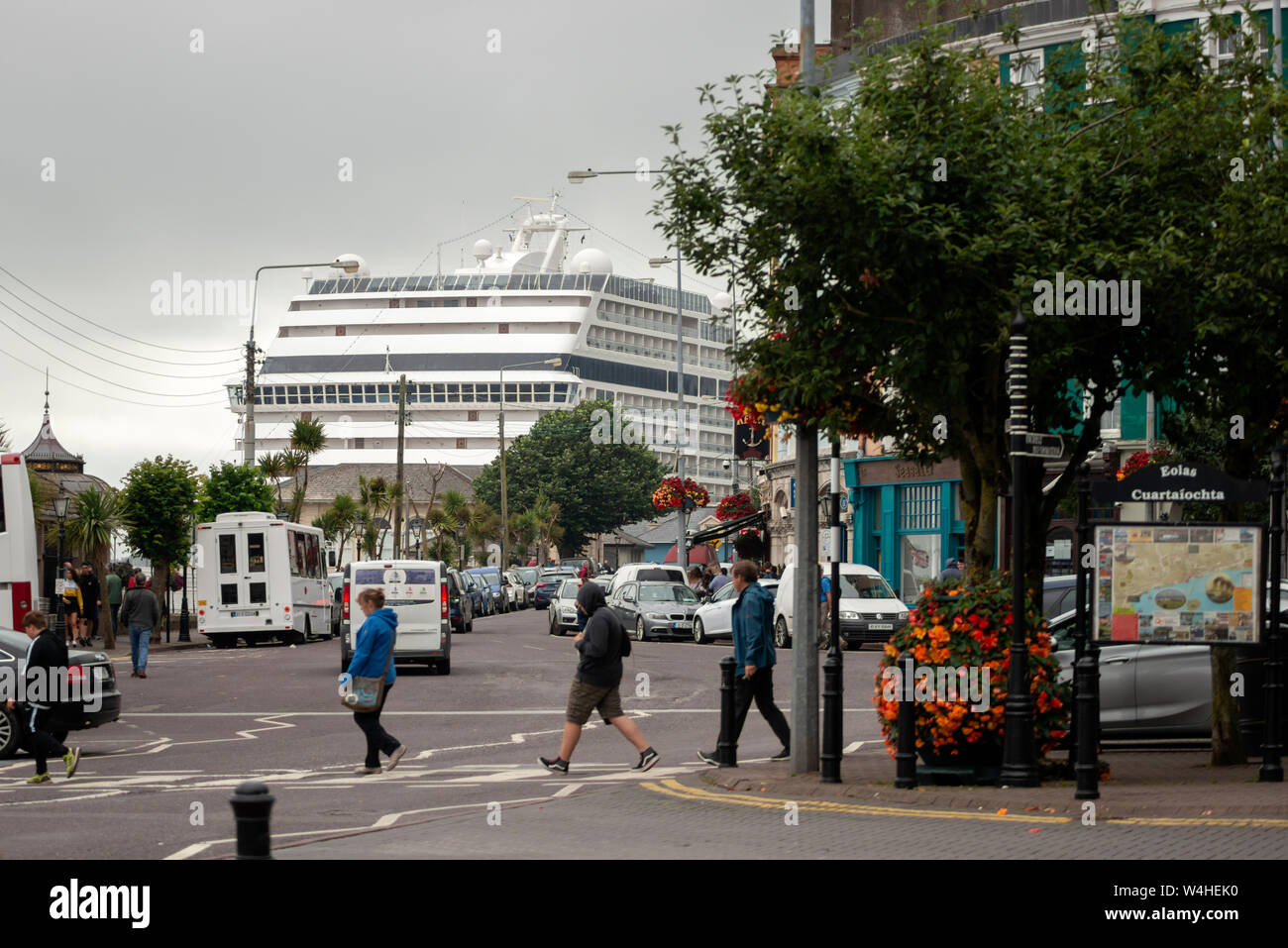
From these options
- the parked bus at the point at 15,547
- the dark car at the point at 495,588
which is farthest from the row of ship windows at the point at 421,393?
the parked bus at the point at 15,547

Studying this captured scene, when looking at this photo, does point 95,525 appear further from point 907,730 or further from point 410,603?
point 907,730

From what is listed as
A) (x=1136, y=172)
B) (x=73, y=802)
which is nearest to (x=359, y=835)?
(x=73, y=802)

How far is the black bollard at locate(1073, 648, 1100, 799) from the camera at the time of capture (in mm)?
11250

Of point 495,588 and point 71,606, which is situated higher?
point 71,606

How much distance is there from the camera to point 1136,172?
13.2 m

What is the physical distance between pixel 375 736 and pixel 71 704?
3.53 meters

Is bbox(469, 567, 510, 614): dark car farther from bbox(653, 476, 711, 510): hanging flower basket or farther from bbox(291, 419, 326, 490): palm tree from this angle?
bbox(653, 476, 711, 510): hanging flower basket

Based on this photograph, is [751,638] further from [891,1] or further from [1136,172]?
[891,1]

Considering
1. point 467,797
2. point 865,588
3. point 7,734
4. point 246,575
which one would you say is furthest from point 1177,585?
point 246,575

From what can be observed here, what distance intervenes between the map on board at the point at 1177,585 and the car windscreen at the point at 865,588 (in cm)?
2212

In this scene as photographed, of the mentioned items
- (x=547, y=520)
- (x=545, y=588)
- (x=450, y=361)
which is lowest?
(x=545, y=588)

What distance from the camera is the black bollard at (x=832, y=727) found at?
12.6 metres

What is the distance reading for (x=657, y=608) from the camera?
39844mm
